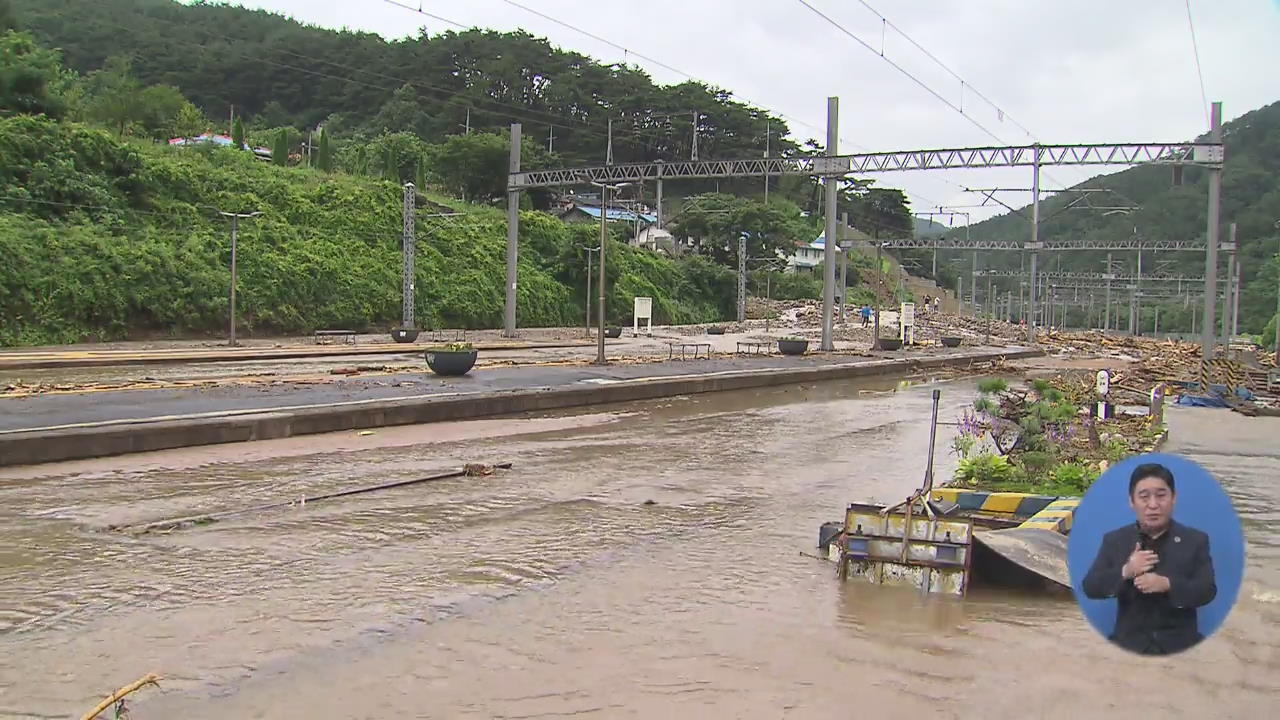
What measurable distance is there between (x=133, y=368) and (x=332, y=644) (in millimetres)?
24166

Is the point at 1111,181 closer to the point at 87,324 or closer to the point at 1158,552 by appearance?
the point at 87,324

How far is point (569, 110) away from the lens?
95750 millimetres

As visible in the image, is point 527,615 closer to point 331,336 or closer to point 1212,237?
point 1212,237

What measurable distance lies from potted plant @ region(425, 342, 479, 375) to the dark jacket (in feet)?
73.1

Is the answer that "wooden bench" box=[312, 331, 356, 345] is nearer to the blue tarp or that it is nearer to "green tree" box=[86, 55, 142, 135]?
"green tree" box=[86, 55, 142, 135]

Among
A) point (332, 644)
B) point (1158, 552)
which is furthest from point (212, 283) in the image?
point (1158, 552)

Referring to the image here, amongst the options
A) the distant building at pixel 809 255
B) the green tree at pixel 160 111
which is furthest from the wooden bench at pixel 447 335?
the distant building at pixel 809 255

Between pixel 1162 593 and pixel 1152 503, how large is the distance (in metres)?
0.18

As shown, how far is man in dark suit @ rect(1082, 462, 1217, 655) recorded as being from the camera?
2.00 metres

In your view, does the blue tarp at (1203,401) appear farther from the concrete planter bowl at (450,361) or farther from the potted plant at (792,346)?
the concrete planter bowl at (450,361)

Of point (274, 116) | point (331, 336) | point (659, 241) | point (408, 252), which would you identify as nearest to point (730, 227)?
point (659, 241)

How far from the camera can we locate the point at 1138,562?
202cm

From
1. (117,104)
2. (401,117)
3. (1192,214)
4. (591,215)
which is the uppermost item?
(401,117)

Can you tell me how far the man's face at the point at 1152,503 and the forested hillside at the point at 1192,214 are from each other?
30603 mm
